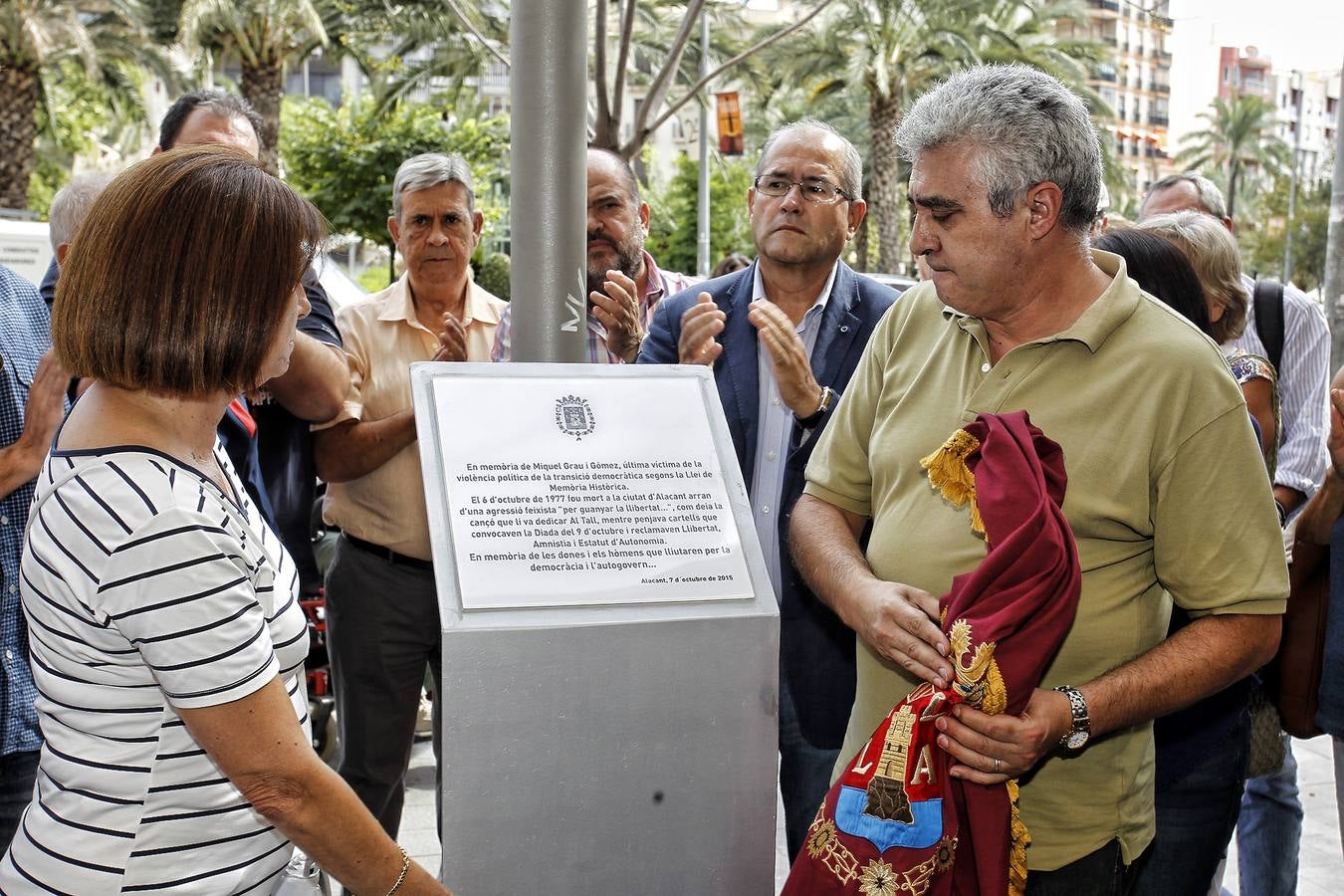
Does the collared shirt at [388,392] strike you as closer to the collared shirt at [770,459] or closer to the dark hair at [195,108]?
the dark hair at [195,108]

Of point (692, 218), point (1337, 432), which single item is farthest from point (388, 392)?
point (692, 218)

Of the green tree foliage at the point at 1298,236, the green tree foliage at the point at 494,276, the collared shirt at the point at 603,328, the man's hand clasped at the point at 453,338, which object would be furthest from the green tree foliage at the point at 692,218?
the man's hand clasped at the point at 453,338

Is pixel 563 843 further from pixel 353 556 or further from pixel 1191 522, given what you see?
pixel 353 556

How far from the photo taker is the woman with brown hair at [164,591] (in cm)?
167

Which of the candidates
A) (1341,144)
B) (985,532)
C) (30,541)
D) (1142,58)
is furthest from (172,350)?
(1142,58)

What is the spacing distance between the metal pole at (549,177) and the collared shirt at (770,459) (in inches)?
20.3

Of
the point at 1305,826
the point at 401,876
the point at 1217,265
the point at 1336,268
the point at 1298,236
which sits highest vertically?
the point at 1217,265

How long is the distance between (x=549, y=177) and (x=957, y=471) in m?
1.30

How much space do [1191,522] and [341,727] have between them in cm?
261

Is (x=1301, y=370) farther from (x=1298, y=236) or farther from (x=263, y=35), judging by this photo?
(x=1298, y=236)

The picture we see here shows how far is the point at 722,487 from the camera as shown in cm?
250

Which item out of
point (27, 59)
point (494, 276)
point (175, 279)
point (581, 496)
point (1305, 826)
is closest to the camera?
point (175, 279)

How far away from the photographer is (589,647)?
7.29ft

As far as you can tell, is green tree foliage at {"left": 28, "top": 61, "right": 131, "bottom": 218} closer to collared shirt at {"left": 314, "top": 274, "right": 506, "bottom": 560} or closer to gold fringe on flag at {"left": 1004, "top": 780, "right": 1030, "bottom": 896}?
collared shirt at {"left": 314, "top": 274, "right": 506, "bottom": 560}
